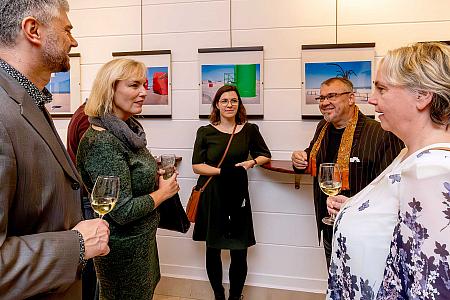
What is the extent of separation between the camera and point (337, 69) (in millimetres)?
2959

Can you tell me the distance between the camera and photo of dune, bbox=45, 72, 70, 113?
3557mm

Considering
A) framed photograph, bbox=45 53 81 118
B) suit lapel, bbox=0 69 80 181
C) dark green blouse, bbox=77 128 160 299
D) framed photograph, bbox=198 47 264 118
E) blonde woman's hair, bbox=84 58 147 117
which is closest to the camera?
suit lapel, bbox=0 69 80 181

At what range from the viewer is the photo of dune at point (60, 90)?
356 centimetres

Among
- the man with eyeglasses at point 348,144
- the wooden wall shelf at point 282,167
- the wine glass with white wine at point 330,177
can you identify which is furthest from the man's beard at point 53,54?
the wooden wall shelf at point 282,167

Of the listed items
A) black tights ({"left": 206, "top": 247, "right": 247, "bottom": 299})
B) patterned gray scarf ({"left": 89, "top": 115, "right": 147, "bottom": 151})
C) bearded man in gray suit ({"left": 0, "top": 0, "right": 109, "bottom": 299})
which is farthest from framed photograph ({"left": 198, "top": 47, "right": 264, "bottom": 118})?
bearded man in gray suit ({"left": 0, "top": 0, "right": 109, "bottom": 299})

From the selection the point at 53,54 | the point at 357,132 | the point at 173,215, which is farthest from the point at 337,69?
the point at 53,54

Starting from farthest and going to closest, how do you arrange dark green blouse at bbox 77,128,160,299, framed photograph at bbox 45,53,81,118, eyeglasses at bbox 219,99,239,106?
framed photograph at bbox 45,53,81,118, eyeglasses at bbox 219,99,239,106, dark green blouse at bbox 77,128,160,299

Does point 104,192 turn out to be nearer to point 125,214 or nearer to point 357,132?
point 125,214

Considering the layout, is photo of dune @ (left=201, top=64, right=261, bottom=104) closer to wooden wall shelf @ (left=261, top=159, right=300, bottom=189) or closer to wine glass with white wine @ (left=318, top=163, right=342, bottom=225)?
wooden wall shelf @ (left=261, top=159, right=300, bottom=189)

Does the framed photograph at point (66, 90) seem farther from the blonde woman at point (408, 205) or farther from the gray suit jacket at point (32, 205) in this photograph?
the blonde woman at point (408, 205)

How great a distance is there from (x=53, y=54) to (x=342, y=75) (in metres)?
2.32

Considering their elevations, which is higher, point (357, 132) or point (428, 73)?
point (428, 73)

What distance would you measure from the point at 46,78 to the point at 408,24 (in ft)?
8.64

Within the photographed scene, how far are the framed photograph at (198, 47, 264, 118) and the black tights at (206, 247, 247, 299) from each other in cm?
111
